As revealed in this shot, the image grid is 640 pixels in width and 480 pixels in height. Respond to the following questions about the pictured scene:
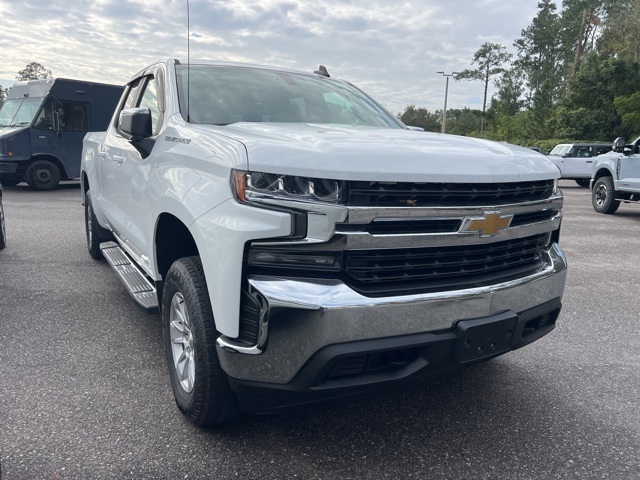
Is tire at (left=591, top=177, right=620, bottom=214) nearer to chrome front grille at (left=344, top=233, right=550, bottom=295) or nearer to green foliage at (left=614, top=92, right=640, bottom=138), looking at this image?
chrome front grille at (left=344, top=233, right=550, bottom=295)

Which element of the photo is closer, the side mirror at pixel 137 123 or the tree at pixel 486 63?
the side mirror at pixel 137 123

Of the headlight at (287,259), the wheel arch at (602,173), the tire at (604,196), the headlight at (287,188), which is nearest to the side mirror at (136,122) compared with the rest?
the headlight at (287,188)

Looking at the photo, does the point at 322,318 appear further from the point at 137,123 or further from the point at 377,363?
the point at 137,123

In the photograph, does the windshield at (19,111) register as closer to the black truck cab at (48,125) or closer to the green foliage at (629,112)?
the black truck cab at (48,125)

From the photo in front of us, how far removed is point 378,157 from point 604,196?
12.0m

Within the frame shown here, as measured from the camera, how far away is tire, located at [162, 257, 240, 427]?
2.46 m

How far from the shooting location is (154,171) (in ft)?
10.6

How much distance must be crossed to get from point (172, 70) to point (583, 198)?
1617 cm

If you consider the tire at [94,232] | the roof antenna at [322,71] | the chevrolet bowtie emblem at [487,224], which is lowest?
the tire at [94,232]

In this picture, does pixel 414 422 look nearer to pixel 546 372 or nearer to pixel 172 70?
pixel 546 372

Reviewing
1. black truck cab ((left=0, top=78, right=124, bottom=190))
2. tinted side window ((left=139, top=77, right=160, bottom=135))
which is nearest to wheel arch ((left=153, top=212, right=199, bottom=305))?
tinted side window ((left=139, top=77, right=160, bottom=135))

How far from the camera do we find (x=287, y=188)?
2234 millimetres

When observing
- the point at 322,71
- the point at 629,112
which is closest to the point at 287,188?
the point at 322,71

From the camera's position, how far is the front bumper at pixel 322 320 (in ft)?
6.98
